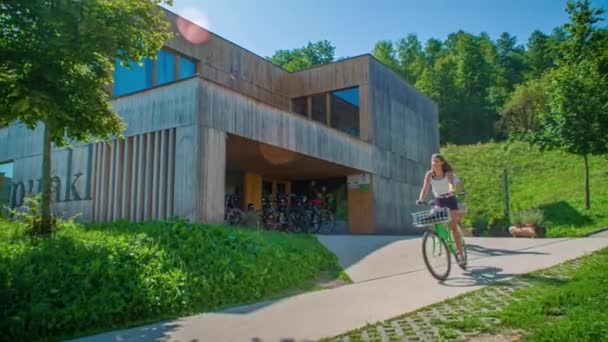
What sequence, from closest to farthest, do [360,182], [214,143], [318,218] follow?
[214,143] → [318,218] → [360,182]

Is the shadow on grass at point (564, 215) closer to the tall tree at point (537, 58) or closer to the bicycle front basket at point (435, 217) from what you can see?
Answer: the bicycle front basket at point (435, 217)

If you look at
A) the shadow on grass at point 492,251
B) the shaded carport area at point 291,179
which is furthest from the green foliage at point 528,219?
the shadow on grass at point 492,251

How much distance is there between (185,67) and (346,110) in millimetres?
5994

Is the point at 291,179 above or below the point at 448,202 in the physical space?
above

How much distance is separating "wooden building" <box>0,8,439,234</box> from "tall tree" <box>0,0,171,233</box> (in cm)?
327

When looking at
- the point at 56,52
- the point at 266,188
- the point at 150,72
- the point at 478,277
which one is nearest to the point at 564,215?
the point at 266,188

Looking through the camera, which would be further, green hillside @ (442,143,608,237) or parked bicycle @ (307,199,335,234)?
green hillside @ (442,143,608,237)

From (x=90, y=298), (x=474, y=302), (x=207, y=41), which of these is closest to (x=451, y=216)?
(x=474, y=302)

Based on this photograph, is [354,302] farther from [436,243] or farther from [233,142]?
[233,142]

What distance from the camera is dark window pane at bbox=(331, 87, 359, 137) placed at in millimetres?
17000

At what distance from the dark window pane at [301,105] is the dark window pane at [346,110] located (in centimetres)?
130

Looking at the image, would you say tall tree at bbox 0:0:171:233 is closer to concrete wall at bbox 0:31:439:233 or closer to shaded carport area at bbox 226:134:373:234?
concrete wall at bbox 0:31:439:233

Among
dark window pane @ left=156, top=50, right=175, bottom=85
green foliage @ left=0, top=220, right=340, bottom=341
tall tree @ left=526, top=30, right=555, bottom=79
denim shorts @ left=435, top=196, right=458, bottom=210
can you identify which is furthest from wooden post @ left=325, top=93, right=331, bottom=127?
tall tree @ left=526, top=30, right=555, bottom=79

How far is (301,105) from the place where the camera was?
1866cm
